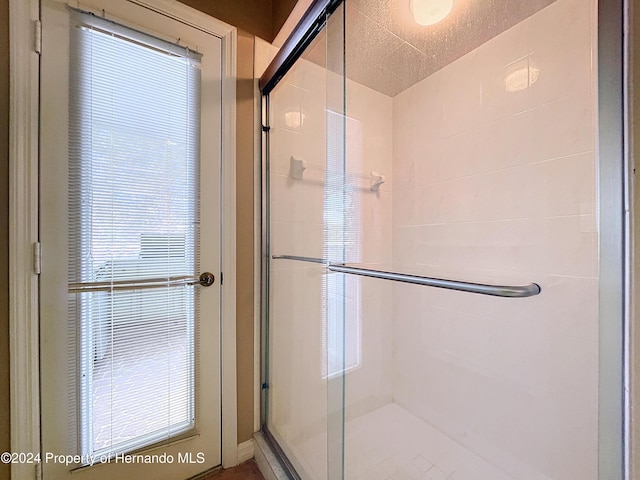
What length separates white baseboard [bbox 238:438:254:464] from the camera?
48.6 inches

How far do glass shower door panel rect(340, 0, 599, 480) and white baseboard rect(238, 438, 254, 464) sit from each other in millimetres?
492

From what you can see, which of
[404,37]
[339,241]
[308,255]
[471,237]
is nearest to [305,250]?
[308,255]

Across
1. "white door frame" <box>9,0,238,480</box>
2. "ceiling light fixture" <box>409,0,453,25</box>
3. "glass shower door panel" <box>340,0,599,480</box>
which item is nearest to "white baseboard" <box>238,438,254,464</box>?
"glass shower door panel" <box>340,0,599,480</box>

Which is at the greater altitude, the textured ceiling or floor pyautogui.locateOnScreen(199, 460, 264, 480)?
the textured ceiling

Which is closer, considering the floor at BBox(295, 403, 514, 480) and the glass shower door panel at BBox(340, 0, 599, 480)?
the glass shower door panel at BBox(340, 0, 599, 480)

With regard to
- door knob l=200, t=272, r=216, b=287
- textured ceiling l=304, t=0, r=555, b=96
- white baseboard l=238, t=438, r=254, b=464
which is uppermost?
textured ceiling l=304, t=0, r=555, b=96

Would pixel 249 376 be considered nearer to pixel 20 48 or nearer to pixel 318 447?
pixel 318 447

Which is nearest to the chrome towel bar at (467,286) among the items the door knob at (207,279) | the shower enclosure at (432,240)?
the shower enclosure at (432,240)

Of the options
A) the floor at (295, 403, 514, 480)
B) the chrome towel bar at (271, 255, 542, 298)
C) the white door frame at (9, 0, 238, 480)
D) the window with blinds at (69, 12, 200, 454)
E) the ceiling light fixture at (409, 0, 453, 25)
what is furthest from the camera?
the ceiling light fixture at (409, 0, 453, 25)

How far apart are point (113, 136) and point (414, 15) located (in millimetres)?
1488

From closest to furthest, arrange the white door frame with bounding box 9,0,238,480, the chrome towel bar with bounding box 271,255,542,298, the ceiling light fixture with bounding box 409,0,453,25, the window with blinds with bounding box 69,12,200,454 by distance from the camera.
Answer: the chrome towel bar with bounding box 271,255,542,298 < the white door frame with bounding box 9,0,238,480 < the window with blinds with bounding box 69,12,200,454 < the ceiling light fixture with bounding box 409,0,453,25

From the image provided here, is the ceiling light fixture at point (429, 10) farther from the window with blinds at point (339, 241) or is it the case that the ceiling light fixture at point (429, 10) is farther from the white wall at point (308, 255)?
the window with blinds at point (339, 241)

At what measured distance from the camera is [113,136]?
38.1 inches

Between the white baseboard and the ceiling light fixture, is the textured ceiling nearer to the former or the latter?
the ceiling light fixture
